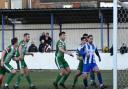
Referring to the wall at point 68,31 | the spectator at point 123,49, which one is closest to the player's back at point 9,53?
the spectator at point 123,49

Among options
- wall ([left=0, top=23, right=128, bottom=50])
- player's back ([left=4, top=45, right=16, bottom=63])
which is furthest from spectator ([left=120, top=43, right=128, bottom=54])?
player's back ([left=4, top=45, right=16, bottom=63])

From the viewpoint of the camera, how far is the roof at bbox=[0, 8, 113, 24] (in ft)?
107

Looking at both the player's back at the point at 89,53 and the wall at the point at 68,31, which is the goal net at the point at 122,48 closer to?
the player's back at the point at 89,53

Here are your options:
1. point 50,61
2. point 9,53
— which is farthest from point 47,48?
point 9,53

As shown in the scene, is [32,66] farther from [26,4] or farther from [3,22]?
[26,4]

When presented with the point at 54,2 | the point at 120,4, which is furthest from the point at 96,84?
the point at 54,2

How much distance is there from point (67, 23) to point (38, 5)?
13.5m

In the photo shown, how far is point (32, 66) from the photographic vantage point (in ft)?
95.0

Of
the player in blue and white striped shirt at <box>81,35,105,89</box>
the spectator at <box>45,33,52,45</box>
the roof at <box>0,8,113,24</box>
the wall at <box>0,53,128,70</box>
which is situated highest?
the roof at <box>0,8,113,24</box>

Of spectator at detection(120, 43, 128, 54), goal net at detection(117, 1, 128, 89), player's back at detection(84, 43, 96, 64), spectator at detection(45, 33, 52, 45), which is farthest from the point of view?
spectator at detection(45, 33, 52, 45)

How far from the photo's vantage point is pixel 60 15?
34094 millimetres

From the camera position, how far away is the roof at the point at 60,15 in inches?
1286

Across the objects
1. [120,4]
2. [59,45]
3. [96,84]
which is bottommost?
[96,84]

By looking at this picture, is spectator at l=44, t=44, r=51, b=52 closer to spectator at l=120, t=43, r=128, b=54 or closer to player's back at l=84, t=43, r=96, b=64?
spectator at l=120, t=43, r=128, b=54
